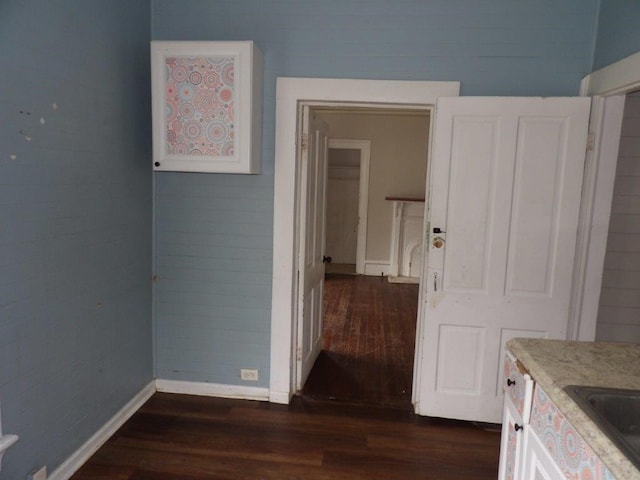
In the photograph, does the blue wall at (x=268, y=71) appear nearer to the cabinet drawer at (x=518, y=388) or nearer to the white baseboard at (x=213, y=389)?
the white baseboard at (x=213, y=389)

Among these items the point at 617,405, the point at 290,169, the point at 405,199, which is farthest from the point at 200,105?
the point at 405,199

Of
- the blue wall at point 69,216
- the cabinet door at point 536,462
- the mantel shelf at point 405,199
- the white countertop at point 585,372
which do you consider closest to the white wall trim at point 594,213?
the white countertop at point 585,372

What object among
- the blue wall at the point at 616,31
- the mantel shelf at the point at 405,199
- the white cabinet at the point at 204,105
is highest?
the blue wall at the point at 616,31

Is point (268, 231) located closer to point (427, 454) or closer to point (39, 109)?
point (39, 109)

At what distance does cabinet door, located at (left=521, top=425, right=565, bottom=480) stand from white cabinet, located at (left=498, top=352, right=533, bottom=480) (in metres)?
0.03

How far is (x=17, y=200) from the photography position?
6.12 feet

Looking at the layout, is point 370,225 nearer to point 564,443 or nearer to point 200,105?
point 200,105

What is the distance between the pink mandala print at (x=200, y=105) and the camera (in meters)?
2.56

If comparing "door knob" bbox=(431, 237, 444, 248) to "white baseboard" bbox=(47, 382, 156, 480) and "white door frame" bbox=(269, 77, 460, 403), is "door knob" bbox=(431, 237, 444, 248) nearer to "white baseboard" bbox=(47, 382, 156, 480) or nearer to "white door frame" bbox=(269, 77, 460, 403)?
"white door frame" bbox=(269, 77, 460, 403)

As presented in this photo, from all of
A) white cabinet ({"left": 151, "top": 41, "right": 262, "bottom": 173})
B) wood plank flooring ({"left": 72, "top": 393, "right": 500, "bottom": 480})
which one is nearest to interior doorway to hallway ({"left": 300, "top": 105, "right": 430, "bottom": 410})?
wood plank flooring ({"left": 72, "top": 393, "right": 500, "bottom": 480})

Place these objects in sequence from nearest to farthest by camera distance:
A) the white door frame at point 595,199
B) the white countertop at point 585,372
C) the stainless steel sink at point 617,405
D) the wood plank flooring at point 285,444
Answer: the white countertop at point 585,372, the stainless steel sink at point 617,405, the wood plank flooring at point 285,444, the white door frame at point 595,199

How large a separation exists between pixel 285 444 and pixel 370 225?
5135 mm

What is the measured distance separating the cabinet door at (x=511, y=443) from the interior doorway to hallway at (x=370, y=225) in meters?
2.50

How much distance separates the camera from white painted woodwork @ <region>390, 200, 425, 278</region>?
723 cm
